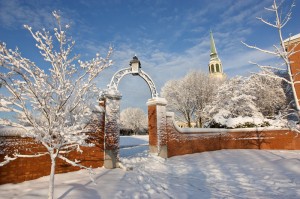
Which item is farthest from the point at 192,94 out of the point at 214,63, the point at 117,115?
the point at 214,63

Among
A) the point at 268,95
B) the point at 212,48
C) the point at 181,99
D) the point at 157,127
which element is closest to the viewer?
the point at 157,127

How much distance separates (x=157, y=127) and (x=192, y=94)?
21.8 meters

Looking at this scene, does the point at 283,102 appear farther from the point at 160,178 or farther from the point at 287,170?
the point at 160,178

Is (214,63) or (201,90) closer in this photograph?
(201,90)

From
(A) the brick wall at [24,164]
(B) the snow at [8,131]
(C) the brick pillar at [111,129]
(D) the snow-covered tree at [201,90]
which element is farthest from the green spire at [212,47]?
(B) the snow at [8,131]

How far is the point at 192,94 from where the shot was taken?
32.5 metres

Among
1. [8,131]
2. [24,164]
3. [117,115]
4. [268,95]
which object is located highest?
[268,95]

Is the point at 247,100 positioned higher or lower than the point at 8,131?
higher

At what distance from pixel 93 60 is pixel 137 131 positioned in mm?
55167

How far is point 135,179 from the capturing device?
6895mm

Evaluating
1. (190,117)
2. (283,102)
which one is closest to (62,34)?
(283,102)

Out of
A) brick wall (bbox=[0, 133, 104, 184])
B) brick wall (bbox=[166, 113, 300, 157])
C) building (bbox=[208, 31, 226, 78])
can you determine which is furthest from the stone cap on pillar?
building (bbox=[208, 31, 226, 78])

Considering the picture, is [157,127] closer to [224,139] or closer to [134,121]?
[224,139]

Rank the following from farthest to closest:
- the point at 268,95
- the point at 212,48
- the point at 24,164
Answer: the point at 212,48
the point at 268,95
the point at 24,164
